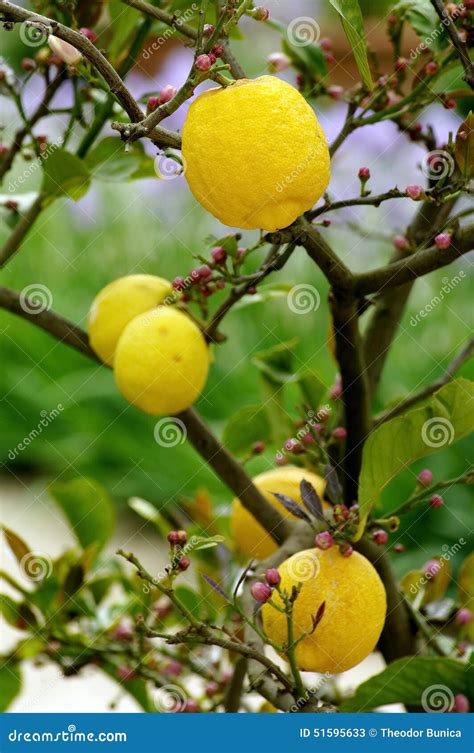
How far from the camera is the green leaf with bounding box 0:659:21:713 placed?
27.6 inches

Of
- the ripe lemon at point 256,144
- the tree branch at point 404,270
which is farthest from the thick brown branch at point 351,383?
the ripe lemon at point 256,144

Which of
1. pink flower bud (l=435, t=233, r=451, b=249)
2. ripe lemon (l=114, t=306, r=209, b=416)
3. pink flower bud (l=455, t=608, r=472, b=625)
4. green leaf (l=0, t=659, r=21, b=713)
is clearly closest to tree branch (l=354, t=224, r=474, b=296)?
pink flower bud (l=435, t=233, r=451, b=249)

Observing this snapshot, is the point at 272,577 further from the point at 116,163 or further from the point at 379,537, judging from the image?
the point at 116,163

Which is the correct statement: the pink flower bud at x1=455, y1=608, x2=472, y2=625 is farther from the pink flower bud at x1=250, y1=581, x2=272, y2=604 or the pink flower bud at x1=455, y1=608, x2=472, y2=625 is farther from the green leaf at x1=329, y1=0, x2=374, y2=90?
the green leaf at x1=329, y1=0, x2=374, y2=90

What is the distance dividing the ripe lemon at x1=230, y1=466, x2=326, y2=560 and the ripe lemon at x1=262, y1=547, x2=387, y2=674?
0.43ft

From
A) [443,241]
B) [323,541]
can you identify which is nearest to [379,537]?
[323,541]

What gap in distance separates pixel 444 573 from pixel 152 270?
5.50 feet

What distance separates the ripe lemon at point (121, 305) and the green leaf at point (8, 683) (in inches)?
10.3

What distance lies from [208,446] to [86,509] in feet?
0.52

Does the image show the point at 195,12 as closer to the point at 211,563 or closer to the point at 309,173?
the point at 309,173

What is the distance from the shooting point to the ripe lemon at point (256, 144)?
382mm

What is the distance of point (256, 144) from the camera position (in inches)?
15.1

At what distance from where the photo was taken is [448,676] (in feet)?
1.59
